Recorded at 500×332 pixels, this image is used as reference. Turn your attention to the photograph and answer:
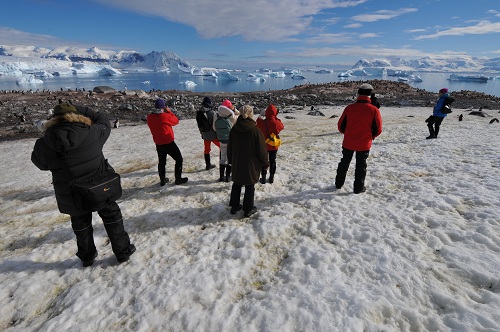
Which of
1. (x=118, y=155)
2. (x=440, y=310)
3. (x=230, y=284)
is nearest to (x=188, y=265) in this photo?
(x=230, y=284)

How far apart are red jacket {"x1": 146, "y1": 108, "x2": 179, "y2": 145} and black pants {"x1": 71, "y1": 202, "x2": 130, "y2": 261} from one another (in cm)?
295

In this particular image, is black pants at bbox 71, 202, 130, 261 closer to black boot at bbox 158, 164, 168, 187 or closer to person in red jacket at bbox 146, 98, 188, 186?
person in red jacket at bbox 146, 98, 188, 186

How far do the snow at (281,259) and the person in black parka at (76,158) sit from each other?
67cm

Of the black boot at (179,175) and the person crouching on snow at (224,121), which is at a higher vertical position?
the person crouching on snow at (224,121)

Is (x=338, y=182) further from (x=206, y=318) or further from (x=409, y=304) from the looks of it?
(x=206, y=318)

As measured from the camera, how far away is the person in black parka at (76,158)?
3.53 m

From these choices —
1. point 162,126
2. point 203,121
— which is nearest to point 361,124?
point 203,121

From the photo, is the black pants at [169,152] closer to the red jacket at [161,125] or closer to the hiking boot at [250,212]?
the red jacket at [161,125]

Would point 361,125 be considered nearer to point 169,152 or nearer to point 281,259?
point 281,259

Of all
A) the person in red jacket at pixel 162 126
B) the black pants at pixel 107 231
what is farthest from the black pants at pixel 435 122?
the black pants at pixel 107 231

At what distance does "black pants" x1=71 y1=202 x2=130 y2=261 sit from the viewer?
4.21m

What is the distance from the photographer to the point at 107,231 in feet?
14.3

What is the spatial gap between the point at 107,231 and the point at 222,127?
12.5 ft

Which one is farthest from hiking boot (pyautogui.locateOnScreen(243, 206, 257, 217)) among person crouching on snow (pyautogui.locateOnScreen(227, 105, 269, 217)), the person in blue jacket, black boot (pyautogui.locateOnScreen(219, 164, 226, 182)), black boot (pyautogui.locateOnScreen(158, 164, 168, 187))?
the person in blue jacket
